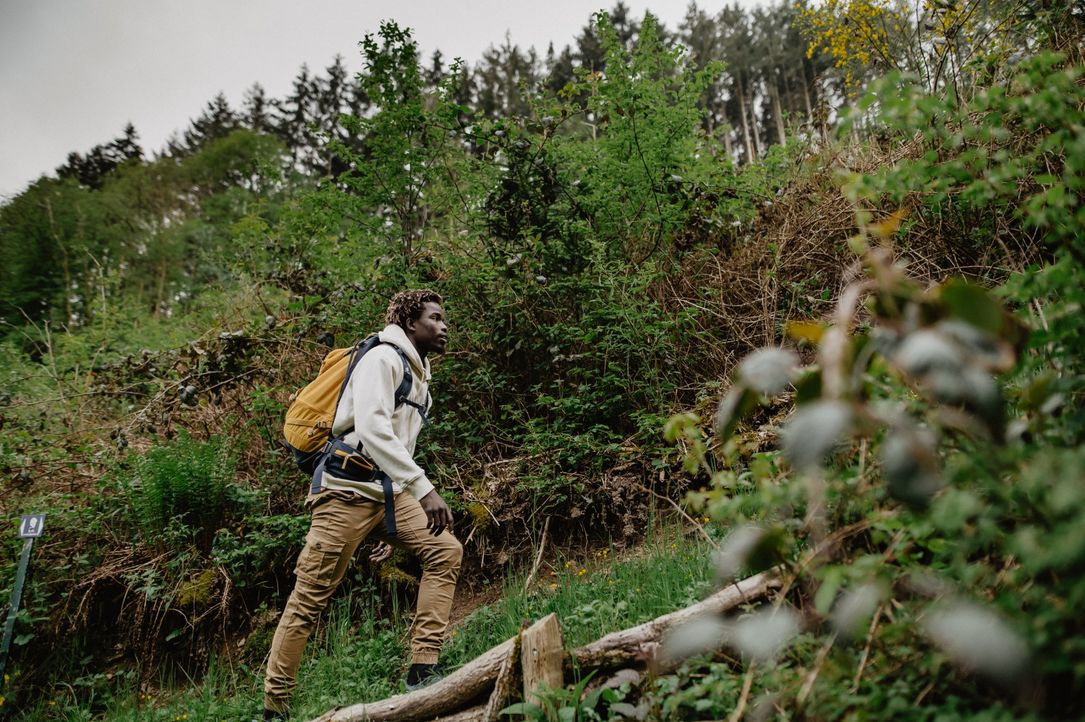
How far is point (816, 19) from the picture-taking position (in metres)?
9.56

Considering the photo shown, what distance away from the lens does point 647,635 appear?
2428 millimetres

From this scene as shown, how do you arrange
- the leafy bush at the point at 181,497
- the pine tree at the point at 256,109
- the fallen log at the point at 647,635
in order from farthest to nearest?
the pine tree at the point at 256,109 → the leafy bush at the point at 181,497 → the fallen log at the point at 647,635

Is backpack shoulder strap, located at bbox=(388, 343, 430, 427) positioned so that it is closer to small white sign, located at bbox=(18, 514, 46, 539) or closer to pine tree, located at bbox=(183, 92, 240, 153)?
small white sign, located at bbox=(18, 514, 46, 539)

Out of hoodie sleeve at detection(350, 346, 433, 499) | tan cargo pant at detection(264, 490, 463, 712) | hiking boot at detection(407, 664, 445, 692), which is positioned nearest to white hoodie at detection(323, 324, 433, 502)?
hoodie sleeve at detection(350, 346, 433, 499)

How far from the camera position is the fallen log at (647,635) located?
2.35 metres

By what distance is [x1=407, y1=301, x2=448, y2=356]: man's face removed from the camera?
3.67 metres

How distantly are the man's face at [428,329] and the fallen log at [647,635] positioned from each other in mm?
2018

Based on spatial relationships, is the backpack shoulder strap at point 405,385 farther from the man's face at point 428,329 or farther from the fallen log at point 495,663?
the fallen log at point 495,663

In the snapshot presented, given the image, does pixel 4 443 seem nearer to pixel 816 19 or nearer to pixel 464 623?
pixel 464 623

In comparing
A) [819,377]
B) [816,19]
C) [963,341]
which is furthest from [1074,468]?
[816,19]

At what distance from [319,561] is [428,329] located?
1.50 metres

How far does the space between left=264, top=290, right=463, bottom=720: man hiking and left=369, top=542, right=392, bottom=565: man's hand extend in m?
1.42

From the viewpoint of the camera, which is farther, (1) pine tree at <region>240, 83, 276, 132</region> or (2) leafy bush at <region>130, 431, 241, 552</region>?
(1) pine tree at <region>240, 83, 276, 132</region>

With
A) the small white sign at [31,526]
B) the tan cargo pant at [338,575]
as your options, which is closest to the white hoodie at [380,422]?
the tan cargo pant at [338,575]
